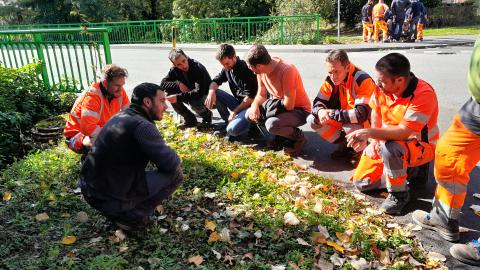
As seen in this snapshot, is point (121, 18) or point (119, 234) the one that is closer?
point (119, 234)

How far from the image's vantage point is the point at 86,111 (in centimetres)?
414

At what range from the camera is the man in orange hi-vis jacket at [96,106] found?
4062 mm

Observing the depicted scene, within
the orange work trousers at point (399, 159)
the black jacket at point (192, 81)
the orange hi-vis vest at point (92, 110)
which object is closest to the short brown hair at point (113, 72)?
the orange hi-vis vest at point (92, 110)

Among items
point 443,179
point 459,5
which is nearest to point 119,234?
point 443,179

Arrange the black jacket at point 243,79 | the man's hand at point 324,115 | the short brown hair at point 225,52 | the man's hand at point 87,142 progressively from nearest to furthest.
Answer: the man's hand at point 87,142
the man's hand at point 324,115
the short brown hair at point 225,52
the black jacket at point 243,79

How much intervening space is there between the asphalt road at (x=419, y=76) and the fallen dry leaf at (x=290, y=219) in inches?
34.7

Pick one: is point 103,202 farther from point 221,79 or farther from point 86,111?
point 221,79

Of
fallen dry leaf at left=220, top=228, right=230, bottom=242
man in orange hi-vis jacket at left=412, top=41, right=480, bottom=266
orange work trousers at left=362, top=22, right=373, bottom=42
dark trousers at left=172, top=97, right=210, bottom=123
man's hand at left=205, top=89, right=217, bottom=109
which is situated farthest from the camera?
orange work trousers at left=362, top=22, right=373, bottom=42

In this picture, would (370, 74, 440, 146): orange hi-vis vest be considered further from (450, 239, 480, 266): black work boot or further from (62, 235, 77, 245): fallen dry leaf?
(62, 235, 77, 245): fallen dry leaf

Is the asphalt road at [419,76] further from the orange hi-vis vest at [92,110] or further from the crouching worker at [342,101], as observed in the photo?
the orange hi-vis vest at [92,110]

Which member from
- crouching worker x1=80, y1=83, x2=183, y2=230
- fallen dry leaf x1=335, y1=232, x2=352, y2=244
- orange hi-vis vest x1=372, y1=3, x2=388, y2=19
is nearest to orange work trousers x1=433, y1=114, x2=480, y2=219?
fallen dry leaf x1=335, y1=232, x2=352, y2=244

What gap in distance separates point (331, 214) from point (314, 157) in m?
1.45

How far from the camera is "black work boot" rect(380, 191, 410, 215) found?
11.4 feet

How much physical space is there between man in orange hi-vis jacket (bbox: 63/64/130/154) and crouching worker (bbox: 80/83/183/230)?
1.09 m
